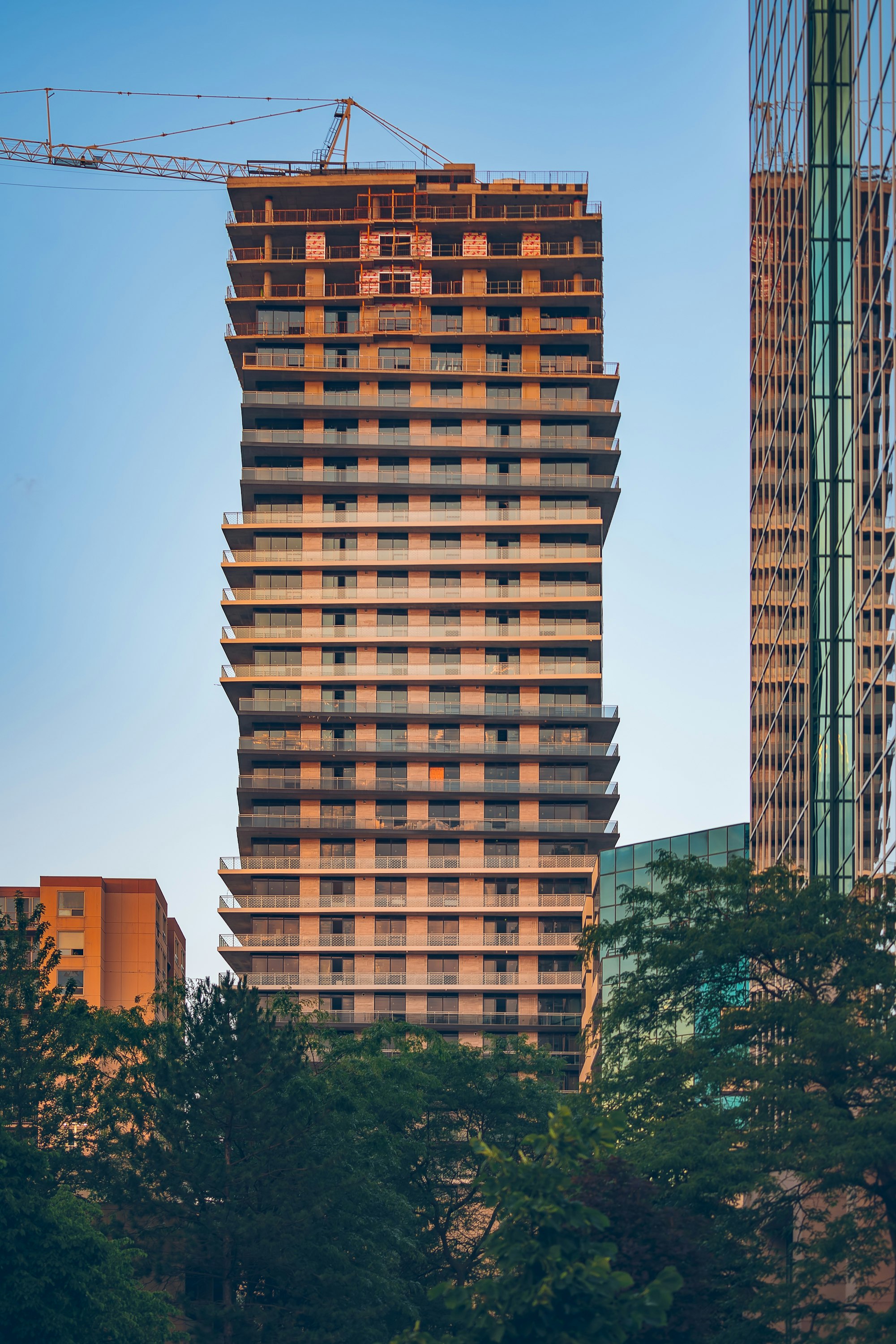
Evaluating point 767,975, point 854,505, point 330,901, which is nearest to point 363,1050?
point 854,505

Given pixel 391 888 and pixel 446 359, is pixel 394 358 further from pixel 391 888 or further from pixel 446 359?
pixel 391 888

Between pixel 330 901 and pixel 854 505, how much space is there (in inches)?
3276

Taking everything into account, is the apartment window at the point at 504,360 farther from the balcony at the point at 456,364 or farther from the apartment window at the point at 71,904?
the apartment window at the point at 71,904

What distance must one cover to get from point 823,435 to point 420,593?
247ft

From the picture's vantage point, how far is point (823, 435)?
72562 millimetres

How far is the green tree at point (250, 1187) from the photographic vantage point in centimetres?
5509

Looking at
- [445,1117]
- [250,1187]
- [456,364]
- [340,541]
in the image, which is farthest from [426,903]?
[250,1187]

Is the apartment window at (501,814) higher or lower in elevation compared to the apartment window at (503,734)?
lower

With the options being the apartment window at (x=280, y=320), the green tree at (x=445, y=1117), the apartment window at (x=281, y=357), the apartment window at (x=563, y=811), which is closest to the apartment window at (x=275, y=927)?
the apartment window at (x=563, y=811)

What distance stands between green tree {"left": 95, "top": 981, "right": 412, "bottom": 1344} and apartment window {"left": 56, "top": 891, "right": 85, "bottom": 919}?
93479mm

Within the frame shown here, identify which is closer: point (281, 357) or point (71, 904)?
point (281, 357)

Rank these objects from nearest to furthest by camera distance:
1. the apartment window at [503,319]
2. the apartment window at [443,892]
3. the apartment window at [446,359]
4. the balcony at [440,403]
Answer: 1. the apartment window at [443,892]
2. the balcony at [440,403]
3. the apartment window at [446,359]
4. the apartment window at [503,319]

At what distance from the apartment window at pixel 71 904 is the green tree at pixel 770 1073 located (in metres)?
109

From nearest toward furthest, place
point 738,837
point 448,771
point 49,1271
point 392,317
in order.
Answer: point 49,1271
point 738,837
point 448,771
point 392,317
